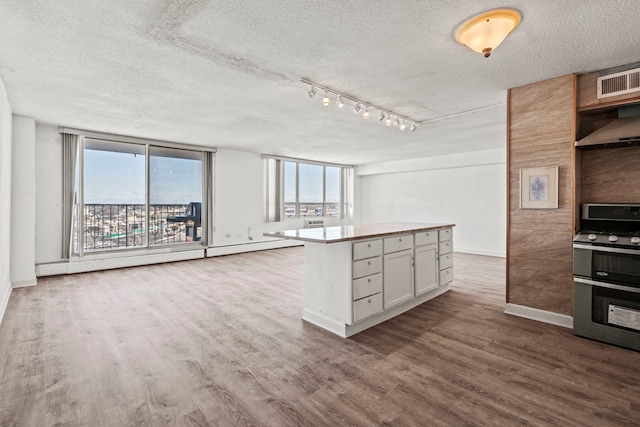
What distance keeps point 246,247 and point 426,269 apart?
4.91 m

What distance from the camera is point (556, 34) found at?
7.44 ft

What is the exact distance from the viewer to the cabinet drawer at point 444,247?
4025 millimetres

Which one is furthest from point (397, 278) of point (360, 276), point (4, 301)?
point (4, 301)

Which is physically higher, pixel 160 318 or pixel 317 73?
pixel 317 73

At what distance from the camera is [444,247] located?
4.12 m

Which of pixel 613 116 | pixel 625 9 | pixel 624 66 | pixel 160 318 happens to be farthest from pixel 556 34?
pixel 160 318

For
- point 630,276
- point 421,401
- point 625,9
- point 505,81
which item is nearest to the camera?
point 421,401

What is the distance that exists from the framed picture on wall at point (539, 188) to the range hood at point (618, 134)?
360 millimetres

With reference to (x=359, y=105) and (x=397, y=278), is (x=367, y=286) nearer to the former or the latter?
(x=397, y=278)

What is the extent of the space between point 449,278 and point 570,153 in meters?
2.03

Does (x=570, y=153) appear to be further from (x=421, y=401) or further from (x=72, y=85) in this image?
(x=72, y=85)

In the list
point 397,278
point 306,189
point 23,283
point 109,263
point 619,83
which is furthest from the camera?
point 306,189

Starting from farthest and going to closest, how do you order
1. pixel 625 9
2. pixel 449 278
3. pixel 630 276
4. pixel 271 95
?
1. pixel 449 278
2. pixel 271 95
3. pixel 630 276
4. pixel 625 9

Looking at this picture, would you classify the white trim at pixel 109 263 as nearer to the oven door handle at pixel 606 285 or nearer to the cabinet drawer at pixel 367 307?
the cabinet drawer at pixel 367 307
